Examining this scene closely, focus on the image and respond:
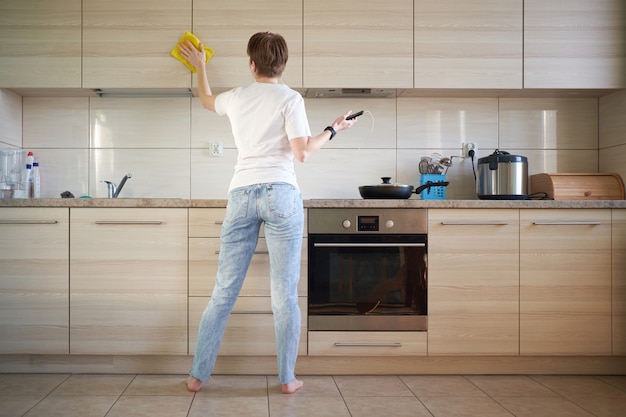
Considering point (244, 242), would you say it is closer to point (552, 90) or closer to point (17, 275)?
point (17, 275)

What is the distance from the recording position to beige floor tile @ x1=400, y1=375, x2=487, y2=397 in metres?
2.31

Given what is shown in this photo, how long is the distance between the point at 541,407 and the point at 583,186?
131cm

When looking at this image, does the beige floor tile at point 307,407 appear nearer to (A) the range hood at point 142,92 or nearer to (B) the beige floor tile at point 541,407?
(B) the beige floor tile at point 541,407

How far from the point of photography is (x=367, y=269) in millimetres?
2553

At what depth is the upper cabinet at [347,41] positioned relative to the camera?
2844 millimetres

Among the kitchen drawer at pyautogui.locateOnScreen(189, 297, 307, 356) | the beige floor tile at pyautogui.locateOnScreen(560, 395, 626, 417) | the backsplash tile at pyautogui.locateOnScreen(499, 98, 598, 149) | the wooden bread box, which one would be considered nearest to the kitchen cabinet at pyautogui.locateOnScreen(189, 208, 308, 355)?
the kitchen drawer at pyautogui.locateOnScreen(189, 297, 307, 356)

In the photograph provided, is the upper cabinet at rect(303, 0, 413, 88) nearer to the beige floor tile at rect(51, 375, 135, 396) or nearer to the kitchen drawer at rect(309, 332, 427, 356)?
the kitchen drawer at rect(309, 332, 427, 356)

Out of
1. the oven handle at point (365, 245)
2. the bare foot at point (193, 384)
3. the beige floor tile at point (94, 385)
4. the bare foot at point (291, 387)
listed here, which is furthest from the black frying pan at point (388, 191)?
the beige floor tile at point (94, 385)

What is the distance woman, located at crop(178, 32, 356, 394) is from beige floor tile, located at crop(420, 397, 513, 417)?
58 centimetres

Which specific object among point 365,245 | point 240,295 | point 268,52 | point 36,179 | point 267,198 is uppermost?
point 268,52

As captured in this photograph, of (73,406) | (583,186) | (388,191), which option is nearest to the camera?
(73,406)

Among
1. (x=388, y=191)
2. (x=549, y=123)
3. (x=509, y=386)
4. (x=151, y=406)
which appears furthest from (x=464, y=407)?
(x=549, y=123)

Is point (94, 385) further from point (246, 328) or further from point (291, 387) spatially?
point (291, 387)

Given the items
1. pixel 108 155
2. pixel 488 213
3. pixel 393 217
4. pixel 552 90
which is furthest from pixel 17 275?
pixel 552 90
